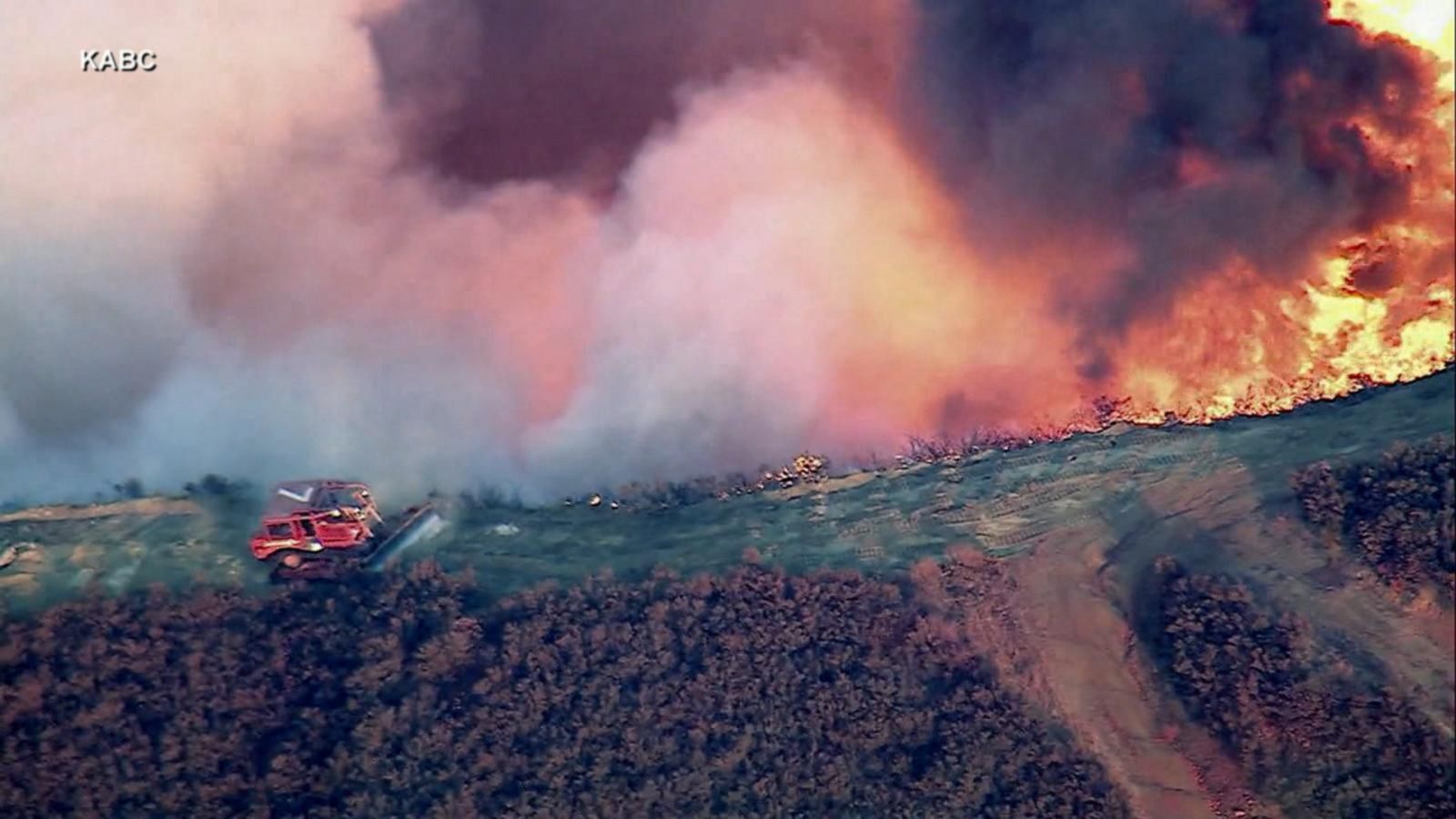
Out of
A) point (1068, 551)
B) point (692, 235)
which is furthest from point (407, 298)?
point (1068, 551)

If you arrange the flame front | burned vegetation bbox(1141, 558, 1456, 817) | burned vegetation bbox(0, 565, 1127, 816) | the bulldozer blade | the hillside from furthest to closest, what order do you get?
1. the flame front
2. the bulldozer blade
3. burned vegetation bbox(0, 565, 1127, 816)
4. the hillside
5. burned vegetation bbox(1141, 558, 1456, 817)

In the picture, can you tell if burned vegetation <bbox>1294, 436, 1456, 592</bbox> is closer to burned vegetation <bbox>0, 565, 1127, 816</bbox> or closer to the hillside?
the hillside

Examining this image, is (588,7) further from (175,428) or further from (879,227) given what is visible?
(175,428)

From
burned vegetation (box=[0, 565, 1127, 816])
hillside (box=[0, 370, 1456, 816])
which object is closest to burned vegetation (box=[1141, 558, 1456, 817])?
hillside (box=[0, 370, 1456, 816])

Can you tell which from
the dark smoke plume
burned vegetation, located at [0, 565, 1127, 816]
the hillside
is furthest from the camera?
the dark smoke plume

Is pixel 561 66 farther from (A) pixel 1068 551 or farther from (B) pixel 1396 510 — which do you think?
(B) pixel 1396 510

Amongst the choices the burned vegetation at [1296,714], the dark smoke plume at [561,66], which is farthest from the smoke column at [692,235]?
the burned vegetation at [1296,714]

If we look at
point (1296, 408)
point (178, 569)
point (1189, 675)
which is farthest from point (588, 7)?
point (1189, 675)
